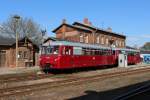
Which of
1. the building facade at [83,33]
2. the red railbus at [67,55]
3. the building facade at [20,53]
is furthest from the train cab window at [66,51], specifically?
the building facade at [83,33]

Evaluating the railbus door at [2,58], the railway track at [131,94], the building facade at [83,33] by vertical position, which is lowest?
the railway track at [131,94]

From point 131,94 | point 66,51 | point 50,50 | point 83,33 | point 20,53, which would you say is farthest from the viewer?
point 83,33

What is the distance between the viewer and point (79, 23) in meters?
58.8

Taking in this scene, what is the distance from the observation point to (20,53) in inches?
1594

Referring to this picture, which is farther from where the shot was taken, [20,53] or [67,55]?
[20,53]

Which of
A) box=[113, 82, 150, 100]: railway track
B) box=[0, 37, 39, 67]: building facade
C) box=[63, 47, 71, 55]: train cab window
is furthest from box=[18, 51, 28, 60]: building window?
box=[113, 82, 150, 100]: railway track

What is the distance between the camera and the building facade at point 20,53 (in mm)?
38866

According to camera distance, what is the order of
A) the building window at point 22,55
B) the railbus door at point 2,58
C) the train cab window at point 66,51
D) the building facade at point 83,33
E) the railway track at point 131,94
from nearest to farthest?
the railway track at point 131,94
the train cab window at point 66,51
the railbus door at point 2,58
the building window at point 22,55
the building facade at point 83,33

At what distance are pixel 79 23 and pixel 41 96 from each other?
44645mm

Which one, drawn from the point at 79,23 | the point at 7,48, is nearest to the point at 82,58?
the point at 7,48

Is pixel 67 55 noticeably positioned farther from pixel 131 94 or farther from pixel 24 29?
pixel 24 29

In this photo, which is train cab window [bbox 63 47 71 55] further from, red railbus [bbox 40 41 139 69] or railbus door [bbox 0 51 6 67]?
railbus door [bbox 0 51 6 67]

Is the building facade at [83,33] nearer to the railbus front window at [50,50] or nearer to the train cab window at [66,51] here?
the railbus front window at [50,50]

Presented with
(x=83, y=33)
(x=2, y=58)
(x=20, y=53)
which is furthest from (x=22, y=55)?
(x=83, y=33)
